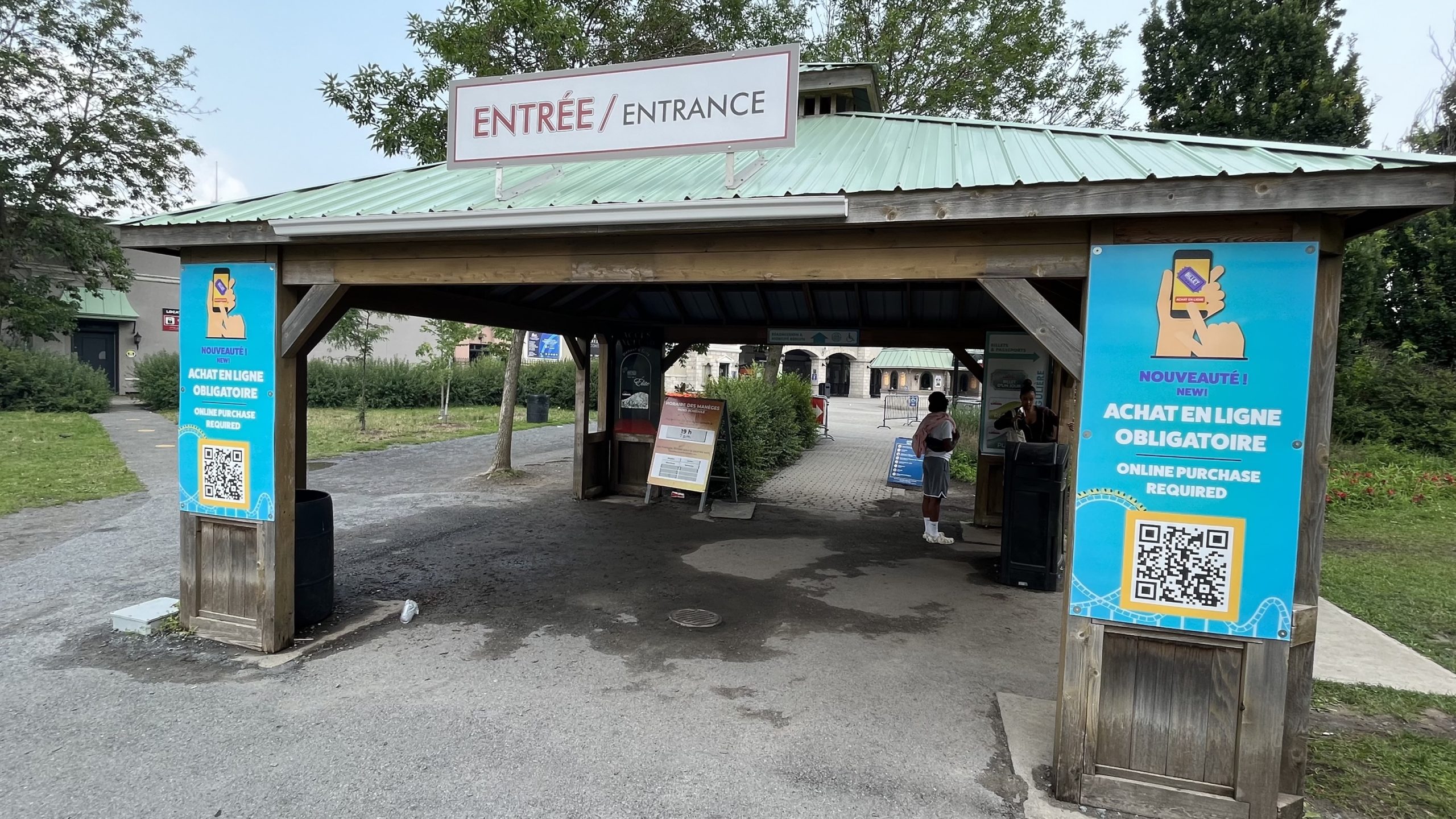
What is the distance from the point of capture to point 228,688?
4605 mm

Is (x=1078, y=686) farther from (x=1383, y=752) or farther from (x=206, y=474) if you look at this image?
(x=206, y=474)

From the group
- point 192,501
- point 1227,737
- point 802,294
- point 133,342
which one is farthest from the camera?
point 133,342

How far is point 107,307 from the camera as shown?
84.1ft

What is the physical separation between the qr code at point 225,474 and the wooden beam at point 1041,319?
16.9 ft

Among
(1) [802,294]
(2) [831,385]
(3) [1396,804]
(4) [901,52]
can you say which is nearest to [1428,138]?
(4) [901,52]

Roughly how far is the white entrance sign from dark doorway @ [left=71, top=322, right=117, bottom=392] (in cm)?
2807

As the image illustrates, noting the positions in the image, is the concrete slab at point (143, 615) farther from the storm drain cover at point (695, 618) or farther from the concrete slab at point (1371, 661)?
the concrete slab at point (1371, 661)

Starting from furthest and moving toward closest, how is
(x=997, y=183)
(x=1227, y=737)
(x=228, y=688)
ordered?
1. (x=228, y=688)
2. (x=997, y=183)
3. (x=1227, y=737)

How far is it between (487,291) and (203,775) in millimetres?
5179

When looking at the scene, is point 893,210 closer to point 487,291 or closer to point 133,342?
point 487,291

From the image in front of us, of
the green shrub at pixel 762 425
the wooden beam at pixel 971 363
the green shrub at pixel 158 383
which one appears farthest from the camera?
the green shrub at pixel 158 383

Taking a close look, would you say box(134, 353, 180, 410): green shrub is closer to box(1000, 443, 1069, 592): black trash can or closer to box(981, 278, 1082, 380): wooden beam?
box(1000, 443, 1069, 592): black trash can

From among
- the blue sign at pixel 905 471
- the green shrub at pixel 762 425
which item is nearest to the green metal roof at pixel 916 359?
the green shrub at pixel 762 425

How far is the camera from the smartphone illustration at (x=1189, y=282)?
11.2 ft
